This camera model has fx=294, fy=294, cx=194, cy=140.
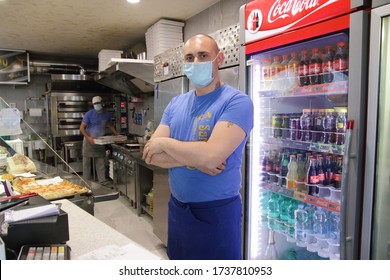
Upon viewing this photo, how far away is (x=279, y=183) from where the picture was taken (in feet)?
6.82

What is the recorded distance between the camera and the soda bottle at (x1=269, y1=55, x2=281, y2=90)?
6.86 feet

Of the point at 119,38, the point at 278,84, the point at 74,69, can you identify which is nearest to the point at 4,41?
the point at 74,69

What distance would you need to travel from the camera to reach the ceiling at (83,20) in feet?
11.9

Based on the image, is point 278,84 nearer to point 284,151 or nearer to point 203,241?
point 284,151

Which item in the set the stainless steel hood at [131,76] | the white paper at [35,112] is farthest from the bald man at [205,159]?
the white paper at [35,112]

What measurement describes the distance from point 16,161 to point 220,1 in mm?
2769

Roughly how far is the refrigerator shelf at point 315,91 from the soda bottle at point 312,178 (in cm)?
45

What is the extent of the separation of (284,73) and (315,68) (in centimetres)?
27

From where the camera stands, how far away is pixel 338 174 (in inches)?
72.1

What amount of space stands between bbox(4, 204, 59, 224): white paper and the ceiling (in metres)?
3.08

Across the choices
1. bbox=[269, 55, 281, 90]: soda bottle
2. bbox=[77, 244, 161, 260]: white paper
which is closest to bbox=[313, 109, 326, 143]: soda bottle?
bbox=[269, 55, 281, 90]: soda bottle

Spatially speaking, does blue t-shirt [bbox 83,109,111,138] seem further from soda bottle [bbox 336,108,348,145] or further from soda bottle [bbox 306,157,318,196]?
soda bottle [bbox 336,108,348,145]

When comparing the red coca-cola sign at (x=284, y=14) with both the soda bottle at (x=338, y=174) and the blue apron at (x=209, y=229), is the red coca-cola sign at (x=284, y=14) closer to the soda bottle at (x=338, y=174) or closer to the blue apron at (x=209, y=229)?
the soda bottle at (x=338, y=174)

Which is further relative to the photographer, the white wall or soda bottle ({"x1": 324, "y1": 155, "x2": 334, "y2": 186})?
the white wall
